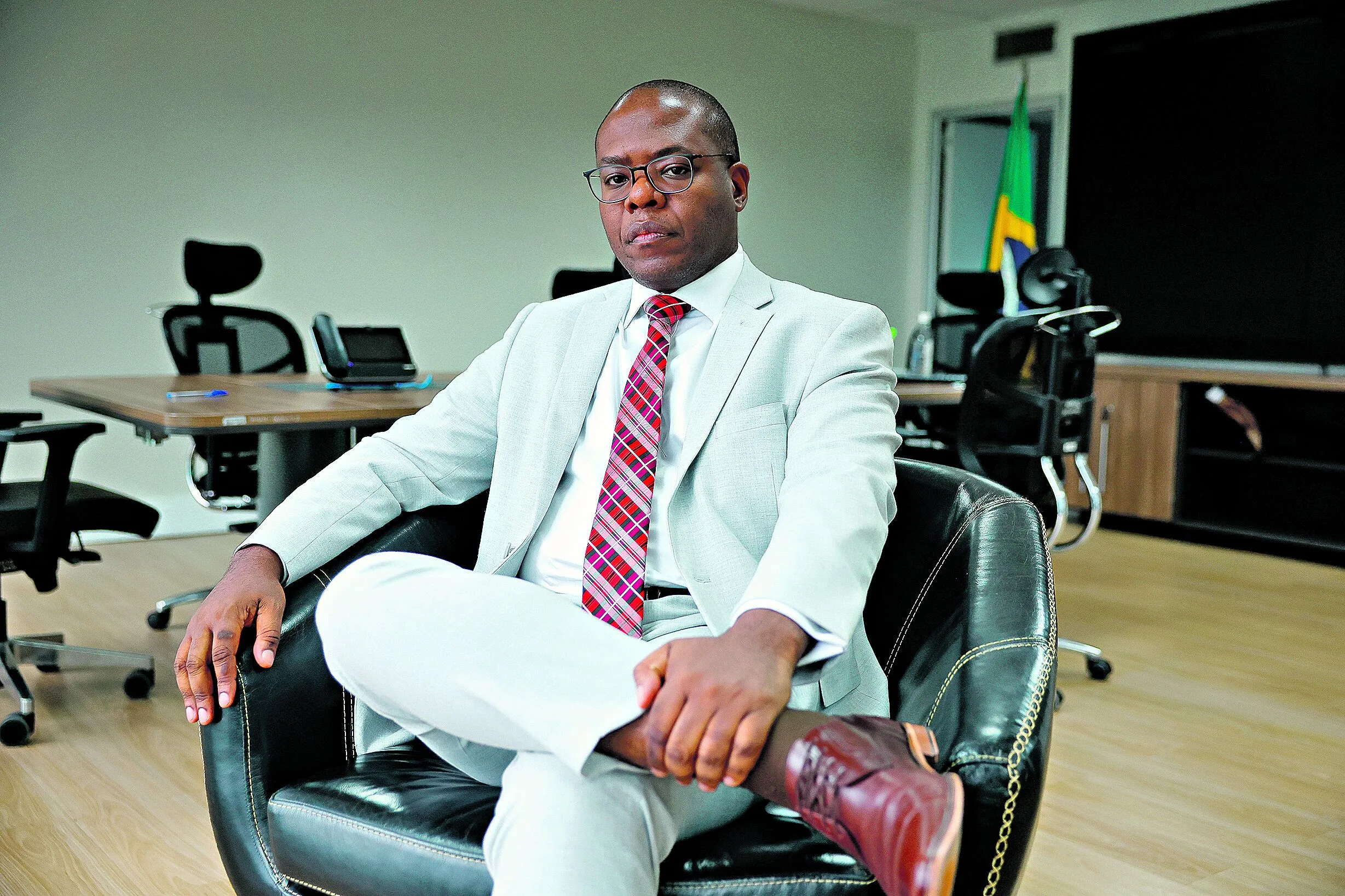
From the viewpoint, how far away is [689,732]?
40.3 inches

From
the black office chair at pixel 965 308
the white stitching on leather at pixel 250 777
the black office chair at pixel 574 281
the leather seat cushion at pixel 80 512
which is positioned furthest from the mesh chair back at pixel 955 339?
the white stitching on leather at pixel 250 777

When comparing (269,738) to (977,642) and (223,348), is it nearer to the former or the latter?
(977,642)

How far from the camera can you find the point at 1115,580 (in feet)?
14.9

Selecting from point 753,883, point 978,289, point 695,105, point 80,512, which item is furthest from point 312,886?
point 978,289

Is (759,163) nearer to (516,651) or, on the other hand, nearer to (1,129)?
(1,129)

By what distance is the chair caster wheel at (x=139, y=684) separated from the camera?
298 cm

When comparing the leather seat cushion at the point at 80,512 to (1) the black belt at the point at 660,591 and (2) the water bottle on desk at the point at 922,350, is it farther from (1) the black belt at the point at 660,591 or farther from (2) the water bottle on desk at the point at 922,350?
(2) the water bottle on desk at the point at 922,350

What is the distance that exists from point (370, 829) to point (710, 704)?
0.44m

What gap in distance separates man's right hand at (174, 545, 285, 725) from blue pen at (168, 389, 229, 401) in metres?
1.70

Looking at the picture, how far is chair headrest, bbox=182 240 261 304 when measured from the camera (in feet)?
11.8

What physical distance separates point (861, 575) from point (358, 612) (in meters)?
0.54

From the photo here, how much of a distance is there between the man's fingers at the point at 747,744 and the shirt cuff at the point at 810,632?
140 millimetres

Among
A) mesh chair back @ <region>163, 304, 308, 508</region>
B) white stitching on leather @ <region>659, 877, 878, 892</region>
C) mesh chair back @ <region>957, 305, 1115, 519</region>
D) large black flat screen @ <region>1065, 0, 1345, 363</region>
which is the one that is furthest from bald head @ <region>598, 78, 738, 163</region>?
large black flat screen @ <region>1065, 0, 1345, 363</region>

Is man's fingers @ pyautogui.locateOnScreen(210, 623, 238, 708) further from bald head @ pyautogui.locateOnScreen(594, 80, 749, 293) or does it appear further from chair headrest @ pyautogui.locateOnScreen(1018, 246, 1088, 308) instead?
chair headrest @ pyautogui.locateOnScreen(1018, 246, 1088, 308)
